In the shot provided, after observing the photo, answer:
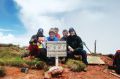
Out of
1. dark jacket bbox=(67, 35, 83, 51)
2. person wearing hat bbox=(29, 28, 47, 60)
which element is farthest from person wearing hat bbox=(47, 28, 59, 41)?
dark jacket bbox=(67, 35, 83, 51)

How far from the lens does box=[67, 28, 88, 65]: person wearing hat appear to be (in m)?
17.9

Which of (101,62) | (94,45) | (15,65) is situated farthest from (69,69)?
(94,45)

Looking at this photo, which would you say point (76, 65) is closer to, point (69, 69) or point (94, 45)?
point (69, 69)

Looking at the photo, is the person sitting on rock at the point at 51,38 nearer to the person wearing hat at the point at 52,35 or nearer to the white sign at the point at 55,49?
the person wearing hat at the point at 52,35

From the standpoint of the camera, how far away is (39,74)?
15.4 m

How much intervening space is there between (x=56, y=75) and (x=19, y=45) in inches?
467

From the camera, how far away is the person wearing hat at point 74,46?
1786 cm

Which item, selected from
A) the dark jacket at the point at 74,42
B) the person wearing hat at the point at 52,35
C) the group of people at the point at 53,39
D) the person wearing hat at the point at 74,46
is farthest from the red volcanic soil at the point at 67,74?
the person wearing hat at the point at 52,35

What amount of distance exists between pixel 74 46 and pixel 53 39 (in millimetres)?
1371

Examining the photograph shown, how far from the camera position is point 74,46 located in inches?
720

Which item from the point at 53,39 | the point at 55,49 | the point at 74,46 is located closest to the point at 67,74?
the point at 55,49

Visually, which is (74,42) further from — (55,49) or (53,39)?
(55,49)

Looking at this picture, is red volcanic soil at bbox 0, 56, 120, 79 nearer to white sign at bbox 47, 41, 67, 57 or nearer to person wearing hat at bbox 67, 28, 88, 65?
white sign at bbox 47, 41, 67, 57

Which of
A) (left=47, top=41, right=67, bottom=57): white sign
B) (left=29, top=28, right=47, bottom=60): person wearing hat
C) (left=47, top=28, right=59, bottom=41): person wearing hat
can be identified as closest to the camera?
(left=47, top=41, right=67, bottom=57): white sign
